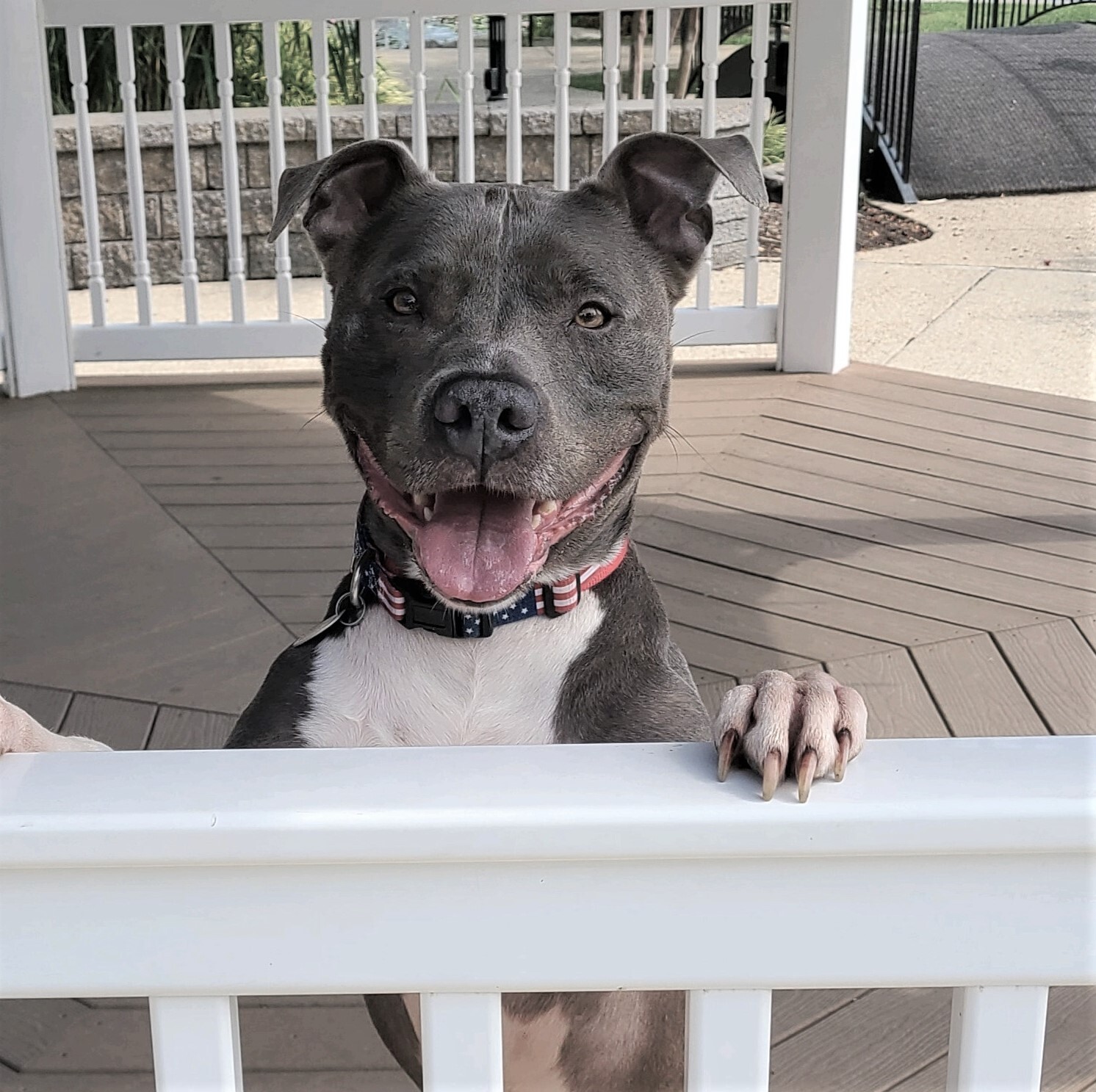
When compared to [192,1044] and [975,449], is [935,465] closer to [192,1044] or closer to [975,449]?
[975,449]

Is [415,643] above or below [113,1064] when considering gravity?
above

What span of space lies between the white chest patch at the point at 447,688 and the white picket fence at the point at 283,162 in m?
3.59

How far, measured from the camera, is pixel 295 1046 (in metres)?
2.41

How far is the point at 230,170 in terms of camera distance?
6086mm

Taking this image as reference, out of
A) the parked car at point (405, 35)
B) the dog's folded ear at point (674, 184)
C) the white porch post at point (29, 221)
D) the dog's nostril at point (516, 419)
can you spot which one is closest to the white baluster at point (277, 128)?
the white porch post at point (29, 221)

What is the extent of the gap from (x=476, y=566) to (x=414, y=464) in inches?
6.4

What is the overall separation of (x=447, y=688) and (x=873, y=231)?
7599mm

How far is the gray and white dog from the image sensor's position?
1975 mm

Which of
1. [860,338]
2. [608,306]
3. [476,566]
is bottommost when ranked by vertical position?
[860,338]

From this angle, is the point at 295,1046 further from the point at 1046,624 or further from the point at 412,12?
the point at 412,12

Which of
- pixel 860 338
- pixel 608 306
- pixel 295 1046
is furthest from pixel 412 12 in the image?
pixel 295 1046

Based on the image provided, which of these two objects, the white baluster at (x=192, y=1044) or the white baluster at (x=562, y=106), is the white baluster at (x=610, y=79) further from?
the white baluster at (x=192, y=1044)

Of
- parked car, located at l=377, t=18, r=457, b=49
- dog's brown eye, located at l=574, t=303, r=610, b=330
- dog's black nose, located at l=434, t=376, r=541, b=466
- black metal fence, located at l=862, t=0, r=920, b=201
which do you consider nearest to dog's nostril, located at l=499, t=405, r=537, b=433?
dog's black nose, located at l=434, t=376, r=541, b=466

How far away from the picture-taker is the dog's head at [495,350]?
1.97 meters
